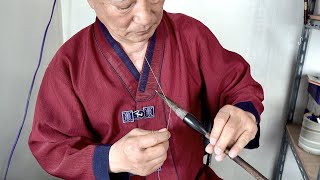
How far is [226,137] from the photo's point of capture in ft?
2.12

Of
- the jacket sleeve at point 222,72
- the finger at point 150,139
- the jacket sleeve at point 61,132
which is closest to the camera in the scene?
the finger at point 150,139

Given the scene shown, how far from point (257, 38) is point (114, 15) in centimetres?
80

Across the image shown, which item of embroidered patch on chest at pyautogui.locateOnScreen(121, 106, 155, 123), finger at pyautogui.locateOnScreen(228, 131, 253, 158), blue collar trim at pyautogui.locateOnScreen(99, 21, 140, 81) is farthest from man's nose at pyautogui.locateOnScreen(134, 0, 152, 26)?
finger at pyautogui.locateOnScreen(228, 131, 253, 158)

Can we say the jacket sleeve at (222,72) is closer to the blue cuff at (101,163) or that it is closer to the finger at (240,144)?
the finger at (240,144)

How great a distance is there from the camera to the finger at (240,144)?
2.08 ft

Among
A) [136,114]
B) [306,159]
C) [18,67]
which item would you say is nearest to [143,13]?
[136,114]

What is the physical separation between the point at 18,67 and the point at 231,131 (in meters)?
0.83

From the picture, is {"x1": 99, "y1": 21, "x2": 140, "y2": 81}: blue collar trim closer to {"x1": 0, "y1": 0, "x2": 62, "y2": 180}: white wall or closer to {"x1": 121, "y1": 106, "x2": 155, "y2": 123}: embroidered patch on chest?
{"x1": 121, "y1": 106, "x2": 155, "y2": 123}: embroidered patch on chest

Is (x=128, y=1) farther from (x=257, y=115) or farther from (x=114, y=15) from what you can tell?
(x=257, y=115)

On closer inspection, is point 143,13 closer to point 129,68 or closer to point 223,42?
point 129,68

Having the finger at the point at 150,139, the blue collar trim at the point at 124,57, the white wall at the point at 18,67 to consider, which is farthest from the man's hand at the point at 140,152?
the white wall at the point at 18,67

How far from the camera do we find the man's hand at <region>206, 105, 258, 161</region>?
2.11ft

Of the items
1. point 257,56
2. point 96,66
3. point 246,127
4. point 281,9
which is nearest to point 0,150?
point 96,66

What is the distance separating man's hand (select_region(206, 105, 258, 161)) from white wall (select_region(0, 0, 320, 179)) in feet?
2.08
